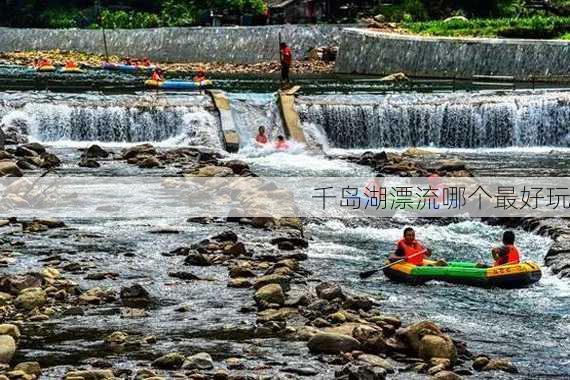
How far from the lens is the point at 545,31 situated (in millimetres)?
44031

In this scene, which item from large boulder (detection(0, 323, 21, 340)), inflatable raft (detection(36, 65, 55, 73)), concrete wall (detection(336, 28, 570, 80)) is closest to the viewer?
large boulder (detection(0, 323, 21, 340))

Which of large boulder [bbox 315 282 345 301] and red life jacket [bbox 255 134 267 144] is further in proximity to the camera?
red life jacket [bbox 255 134 267 144]

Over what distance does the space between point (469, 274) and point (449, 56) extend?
2755cm

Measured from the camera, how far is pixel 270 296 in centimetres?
1347

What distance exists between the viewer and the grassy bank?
4409 centimetres

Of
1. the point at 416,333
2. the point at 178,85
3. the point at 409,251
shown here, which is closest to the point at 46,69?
the point at 178,85

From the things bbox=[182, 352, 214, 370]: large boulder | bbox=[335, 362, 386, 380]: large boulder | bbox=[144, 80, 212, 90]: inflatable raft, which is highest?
bbox=[144, 80, 212, 90]: inflatable raft

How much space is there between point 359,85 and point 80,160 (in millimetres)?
14163

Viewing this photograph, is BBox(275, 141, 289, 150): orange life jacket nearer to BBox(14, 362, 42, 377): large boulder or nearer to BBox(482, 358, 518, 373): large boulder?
BBox(482, 358, 518, 373): large boulder

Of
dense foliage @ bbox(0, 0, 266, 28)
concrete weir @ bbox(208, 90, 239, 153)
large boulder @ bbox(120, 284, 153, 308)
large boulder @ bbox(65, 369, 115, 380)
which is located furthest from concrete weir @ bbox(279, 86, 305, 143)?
dense foliage @ bbox(0, 0, 266, 28)

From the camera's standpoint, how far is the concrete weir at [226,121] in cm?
2820

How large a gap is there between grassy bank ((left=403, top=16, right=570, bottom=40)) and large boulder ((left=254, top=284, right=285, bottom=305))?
1245 inches

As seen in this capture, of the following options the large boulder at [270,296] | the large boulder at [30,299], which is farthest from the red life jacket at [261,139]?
the large boulder at [30,299]

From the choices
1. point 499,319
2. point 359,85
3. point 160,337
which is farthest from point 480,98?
point 160,337
